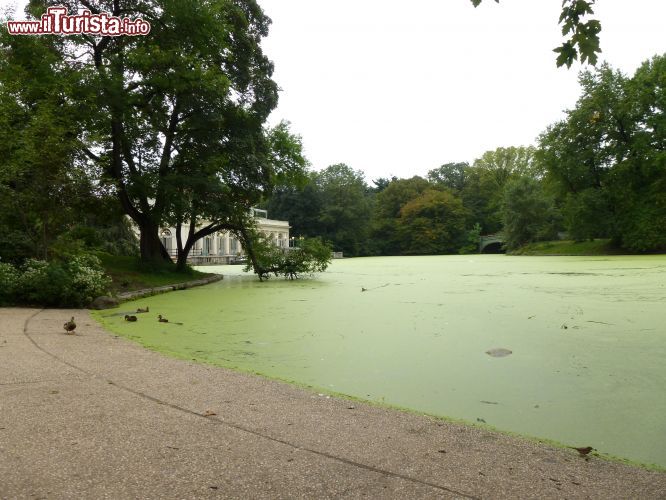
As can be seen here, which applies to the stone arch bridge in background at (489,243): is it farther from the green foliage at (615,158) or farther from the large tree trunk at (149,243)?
the large tree trunk at (149,243)

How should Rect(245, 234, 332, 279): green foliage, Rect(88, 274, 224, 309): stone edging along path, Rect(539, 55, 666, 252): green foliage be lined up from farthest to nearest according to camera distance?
Rect(539, 55, 666, 252): green foliage → Rect(245, 234, 332, 279): green foliage → Rect(88, 274, 224, 309): stone edging along path

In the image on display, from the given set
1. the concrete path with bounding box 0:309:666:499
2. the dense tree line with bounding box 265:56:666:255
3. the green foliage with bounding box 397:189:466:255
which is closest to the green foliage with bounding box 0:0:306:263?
the dense tree line with bounding box 265:56:666:255

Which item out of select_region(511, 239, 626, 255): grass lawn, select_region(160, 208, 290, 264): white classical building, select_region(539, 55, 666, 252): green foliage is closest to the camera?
select_region(539, 55, 666, 252): green foliage

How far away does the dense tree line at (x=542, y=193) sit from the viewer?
31.0m

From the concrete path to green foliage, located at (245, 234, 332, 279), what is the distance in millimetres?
13055

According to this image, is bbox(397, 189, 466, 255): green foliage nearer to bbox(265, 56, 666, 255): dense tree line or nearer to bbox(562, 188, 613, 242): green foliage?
bbox(265, 56, 666, 255): dense tree line

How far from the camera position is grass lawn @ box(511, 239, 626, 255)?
3334 centimetres

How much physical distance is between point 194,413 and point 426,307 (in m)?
5.86

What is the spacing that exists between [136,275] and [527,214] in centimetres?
3593

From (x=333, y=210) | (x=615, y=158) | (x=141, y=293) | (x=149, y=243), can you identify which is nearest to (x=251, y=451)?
(x=141, y=293)

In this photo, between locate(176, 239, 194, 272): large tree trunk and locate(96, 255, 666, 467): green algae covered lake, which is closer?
locate(96, 255, 666, 467): green algae covered lake

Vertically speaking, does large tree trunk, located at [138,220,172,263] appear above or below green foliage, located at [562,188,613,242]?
below

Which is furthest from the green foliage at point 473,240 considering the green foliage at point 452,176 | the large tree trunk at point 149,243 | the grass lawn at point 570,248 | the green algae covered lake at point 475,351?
the green algae covered lake at point 475,351

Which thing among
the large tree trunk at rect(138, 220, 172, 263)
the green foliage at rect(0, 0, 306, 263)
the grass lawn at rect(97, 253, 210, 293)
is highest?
the green foliage at rect(0, 0, 306, 263)
